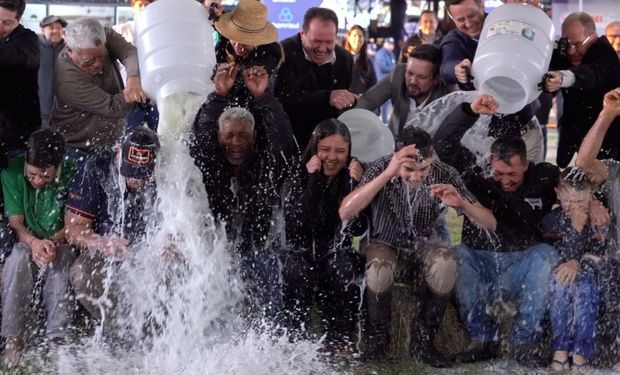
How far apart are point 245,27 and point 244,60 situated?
7.1 inches

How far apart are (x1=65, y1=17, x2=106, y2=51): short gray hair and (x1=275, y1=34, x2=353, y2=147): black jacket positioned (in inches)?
40.8

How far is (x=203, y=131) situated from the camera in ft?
15.6

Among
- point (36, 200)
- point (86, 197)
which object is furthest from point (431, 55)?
point (36, 200)

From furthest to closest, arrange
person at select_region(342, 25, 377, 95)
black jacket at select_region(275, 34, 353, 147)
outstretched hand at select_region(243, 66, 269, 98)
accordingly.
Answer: person at select_region(342, 25, 377, 95) → black jacket at select_region(275, 34, 353, 147) → outstretched hand at select_region(243, 66, 269, 98)

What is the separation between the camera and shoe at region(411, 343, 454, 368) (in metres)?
4.45

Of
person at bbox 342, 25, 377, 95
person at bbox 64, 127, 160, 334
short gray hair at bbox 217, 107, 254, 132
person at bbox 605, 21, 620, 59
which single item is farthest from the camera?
person at bbox 342, 25, 377, 95

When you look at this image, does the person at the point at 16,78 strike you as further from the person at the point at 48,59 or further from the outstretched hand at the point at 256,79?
the outstretched hand at the point at 256,79

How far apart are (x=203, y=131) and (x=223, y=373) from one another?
1.31 metres

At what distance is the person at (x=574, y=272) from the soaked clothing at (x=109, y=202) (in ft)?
6.83

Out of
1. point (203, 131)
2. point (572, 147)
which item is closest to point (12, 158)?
point (203, 131)

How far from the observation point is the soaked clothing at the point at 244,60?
4891 mm

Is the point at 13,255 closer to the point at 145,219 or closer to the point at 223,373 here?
the point at 145,219

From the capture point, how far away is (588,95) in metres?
5.18

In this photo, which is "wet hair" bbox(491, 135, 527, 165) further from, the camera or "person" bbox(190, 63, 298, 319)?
"person" bbox(190, 63, 298, 319)
